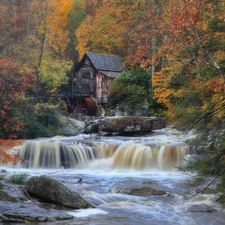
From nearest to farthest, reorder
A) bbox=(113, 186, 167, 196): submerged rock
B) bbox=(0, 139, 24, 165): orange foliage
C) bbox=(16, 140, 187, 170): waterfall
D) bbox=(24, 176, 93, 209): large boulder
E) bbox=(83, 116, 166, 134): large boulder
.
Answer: bbox=(24, 176, 93, 209): large boulder, bbox=(113, 186, 167, 196): submerged rock, bbox=(0, 139, 24, 165): orange foliage, bbox=(16, 140, 187, 170): waterfall, bbox=(83, 116, 166, 134): large boulder

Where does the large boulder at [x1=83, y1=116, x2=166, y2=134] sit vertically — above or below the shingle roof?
below

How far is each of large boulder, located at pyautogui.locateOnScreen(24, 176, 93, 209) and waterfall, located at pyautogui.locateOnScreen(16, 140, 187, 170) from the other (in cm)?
801

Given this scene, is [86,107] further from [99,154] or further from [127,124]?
[99,154]

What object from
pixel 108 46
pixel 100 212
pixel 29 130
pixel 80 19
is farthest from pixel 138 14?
pixel 100 212

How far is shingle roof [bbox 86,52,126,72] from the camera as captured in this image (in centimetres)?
3778

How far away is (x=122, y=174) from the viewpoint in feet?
55.2

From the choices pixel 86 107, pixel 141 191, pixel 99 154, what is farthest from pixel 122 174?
pixel 86 107

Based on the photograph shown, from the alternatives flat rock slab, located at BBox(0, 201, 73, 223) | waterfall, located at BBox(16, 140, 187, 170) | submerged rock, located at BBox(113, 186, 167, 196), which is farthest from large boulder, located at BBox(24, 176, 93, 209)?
waterfall, located at BBox(16, 140, 187, 170)

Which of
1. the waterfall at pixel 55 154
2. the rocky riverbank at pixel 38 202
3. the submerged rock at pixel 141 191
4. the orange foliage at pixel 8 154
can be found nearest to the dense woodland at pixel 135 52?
the orange foliage at pixel 8 154

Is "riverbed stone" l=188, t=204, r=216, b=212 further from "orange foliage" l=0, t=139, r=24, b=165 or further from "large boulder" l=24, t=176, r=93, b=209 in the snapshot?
"orange foliage" l=0, t=139, r=24, b=165

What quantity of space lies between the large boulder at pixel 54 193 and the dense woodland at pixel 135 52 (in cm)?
274

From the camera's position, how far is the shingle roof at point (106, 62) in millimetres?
37781

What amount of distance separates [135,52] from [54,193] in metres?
26.5

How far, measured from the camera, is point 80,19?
156 feet
